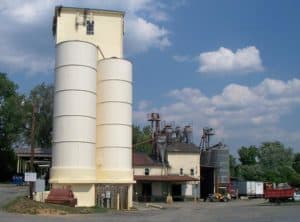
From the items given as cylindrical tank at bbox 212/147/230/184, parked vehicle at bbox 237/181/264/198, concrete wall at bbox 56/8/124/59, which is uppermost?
concrete wall at bbox 56/8/124/59

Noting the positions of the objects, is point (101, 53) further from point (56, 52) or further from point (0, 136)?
point (0, 136)

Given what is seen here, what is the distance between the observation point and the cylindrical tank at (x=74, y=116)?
1720 inches

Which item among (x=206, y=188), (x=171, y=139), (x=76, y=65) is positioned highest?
(x=76, y=65)

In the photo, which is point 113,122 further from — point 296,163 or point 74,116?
point 296,163

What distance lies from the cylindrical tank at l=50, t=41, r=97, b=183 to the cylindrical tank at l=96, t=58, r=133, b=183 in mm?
1787

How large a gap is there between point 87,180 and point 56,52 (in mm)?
11529

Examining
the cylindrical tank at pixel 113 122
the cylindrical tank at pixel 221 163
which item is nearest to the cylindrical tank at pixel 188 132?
the cylindrical tank at pixel 221 163

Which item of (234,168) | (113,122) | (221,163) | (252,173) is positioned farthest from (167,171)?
(234,168)

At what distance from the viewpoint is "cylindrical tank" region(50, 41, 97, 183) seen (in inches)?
1720

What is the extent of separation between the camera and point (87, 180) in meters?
44.0

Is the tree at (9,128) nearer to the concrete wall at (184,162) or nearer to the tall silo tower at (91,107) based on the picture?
the concrete wall at (184,162)

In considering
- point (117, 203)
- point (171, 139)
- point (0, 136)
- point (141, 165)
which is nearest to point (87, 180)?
point (117, 203)

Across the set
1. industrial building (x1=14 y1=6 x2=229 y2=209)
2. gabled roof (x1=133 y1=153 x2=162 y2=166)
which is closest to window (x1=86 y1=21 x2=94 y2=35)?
industrial building (x1=14 y1=6 x2=229 y2=209)

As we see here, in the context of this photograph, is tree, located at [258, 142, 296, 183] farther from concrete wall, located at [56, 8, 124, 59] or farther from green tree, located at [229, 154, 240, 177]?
concrete wall, located at [56, 8, 124, 59]
